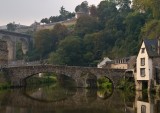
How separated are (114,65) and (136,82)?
699 inches

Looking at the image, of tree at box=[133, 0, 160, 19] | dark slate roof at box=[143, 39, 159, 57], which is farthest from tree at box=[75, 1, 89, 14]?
dark slate roof at box=[143, 39, 159, 57]

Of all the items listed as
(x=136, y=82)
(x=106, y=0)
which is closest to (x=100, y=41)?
(x=106, y=0)

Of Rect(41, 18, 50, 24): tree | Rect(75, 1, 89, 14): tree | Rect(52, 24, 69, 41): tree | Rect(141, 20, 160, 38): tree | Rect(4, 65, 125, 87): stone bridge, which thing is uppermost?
Rect(75, 1, 89, 14): tree

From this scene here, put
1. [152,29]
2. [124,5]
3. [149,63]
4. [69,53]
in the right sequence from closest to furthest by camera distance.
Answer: [149,63], [152,29], [69,53], [124,5]

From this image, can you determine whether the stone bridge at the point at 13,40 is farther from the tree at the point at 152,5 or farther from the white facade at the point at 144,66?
the white facade at the point at 144,66

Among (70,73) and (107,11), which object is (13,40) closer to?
(107,11)

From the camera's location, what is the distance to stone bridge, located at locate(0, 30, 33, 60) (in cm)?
11526

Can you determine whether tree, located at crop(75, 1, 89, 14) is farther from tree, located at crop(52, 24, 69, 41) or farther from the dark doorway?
the dark doorway

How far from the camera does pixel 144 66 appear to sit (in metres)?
57.1

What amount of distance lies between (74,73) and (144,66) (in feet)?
48.8

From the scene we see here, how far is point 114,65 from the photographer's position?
7744cm

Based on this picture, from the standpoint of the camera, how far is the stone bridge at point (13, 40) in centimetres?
11526

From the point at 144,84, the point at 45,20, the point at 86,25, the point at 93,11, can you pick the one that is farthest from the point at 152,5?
the point at 45,20

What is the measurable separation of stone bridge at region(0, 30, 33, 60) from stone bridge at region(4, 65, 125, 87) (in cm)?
4392
